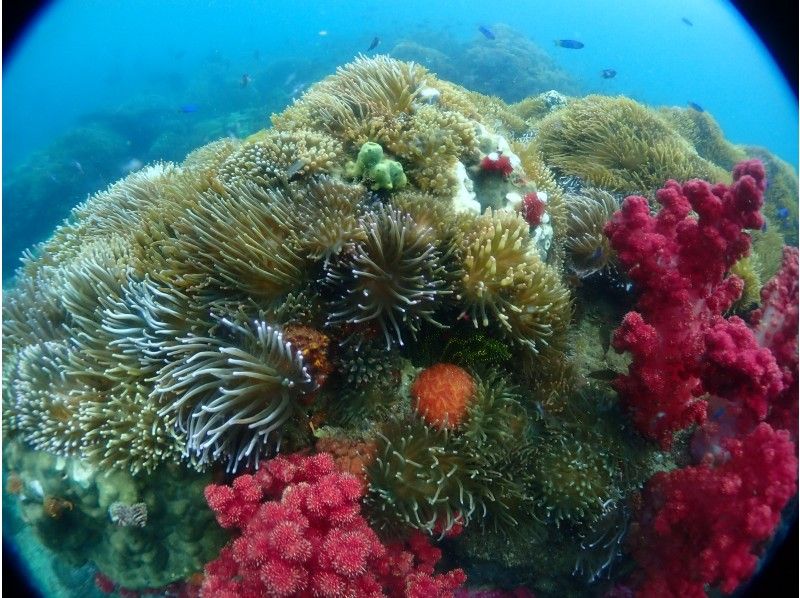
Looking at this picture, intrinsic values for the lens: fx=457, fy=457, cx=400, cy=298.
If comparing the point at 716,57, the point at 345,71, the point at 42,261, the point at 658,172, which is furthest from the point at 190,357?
the point at 716,57

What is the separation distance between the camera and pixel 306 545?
3.34m

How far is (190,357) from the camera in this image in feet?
12.2

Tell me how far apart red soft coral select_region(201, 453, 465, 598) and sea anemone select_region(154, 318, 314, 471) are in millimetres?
303

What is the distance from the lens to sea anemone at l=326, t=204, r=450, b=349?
3695mm

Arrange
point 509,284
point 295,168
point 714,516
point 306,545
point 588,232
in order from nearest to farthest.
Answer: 1. point 306,545
2. point 714,516
3. point 509,284
4. point 295,168
5. point 588,232

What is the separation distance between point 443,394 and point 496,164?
8.08ft

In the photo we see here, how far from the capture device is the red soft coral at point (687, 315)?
3.78 m

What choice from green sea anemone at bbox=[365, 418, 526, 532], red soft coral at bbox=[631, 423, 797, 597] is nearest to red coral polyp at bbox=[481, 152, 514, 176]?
green sea anemone at bbox=[365, 418, 526, 532]

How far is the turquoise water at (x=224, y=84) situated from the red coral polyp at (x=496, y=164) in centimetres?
168

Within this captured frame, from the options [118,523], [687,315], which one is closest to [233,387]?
[118,523]

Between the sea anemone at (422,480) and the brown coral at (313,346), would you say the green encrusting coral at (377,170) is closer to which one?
the brown coral at (313,346)

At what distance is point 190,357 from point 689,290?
433 cm

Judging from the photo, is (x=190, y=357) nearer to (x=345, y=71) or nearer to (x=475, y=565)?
(x=475, y=565)

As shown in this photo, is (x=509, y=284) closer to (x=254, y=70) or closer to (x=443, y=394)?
(x=443, y=394)
